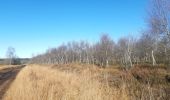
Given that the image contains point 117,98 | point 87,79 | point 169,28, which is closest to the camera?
point 117,98

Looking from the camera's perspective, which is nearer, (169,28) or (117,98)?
(117,98)

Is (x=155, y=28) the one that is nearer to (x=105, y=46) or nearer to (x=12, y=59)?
(x=105, y=46)

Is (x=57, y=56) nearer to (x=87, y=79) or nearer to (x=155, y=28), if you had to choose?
(x=155, y=28)

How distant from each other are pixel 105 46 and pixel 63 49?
40.8 metres

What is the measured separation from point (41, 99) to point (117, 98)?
240 centimetres

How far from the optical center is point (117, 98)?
722 centimetres

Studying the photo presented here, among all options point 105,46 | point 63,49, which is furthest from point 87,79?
point 63,49

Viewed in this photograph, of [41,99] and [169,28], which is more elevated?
[169,28]

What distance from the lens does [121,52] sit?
2424 inches

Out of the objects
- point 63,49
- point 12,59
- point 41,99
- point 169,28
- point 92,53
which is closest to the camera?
point 41,99

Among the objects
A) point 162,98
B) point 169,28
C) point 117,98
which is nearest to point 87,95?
point 117,98

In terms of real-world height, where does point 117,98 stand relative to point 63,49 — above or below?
below

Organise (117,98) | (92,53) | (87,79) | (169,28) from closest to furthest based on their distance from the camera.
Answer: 1. (117,98)
2. (87,79)
3. (169,28)
4. (92,53)

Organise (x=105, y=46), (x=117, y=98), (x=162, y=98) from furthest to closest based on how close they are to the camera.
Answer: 1. (x=105, y=46)
2. (x=117, y=98)
3. (x=162, y=98)
